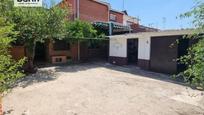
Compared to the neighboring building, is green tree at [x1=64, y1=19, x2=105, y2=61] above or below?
above

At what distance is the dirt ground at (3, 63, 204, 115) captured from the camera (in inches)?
314

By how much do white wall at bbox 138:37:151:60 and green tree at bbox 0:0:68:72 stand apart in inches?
245

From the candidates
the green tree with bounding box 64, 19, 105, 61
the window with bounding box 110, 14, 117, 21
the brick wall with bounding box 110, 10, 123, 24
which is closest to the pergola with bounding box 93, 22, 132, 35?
the green tree with bounding box 64, 19, 105, 61

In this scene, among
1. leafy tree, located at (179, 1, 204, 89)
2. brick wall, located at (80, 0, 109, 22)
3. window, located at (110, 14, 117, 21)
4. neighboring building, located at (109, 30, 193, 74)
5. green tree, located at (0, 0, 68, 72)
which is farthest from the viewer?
window, located at (110, 14, 117, 21)

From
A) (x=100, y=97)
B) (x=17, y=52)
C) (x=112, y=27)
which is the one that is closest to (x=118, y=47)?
(x=112, y=27)

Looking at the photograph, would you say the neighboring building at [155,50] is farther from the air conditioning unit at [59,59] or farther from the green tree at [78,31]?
the air conditioning unit at [59,59]

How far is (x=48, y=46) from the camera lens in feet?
63.5

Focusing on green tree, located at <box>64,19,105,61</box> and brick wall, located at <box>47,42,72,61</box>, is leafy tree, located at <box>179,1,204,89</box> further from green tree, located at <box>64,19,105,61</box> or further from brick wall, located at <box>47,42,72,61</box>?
brick wall, located at <box>47,42,72,61</box>

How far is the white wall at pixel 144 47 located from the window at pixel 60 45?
21.5 ft

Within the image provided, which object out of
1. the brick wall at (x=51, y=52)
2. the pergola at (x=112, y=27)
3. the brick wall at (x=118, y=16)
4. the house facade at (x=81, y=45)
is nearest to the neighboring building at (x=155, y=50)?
the pergola at (x=112, y=27)

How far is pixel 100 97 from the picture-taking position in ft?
31.0

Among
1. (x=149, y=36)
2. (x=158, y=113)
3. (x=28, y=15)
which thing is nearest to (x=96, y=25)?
(x=149, y=36)

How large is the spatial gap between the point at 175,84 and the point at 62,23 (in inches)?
284

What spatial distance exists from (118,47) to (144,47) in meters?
3.28
